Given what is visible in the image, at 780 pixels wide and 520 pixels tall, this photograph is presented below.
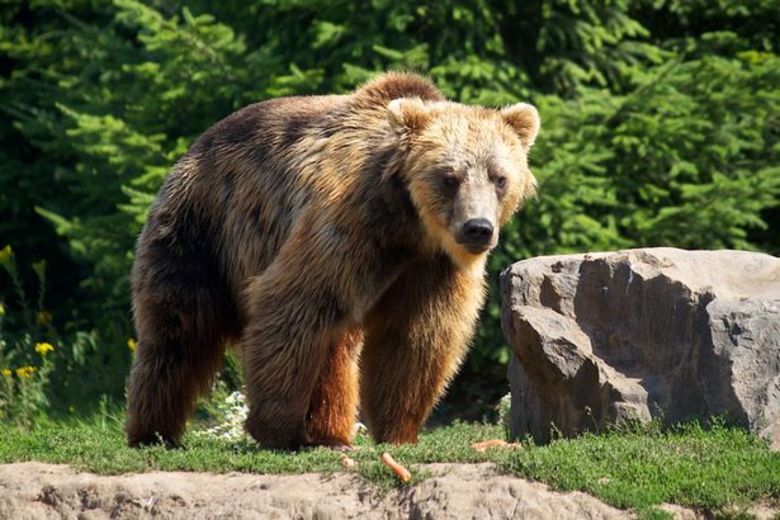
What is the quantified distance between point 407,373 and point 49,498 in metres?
1.97

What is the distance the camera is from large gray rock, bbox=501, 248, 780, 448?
7336 millimetres

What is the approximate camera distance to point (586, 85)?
13.1 meters

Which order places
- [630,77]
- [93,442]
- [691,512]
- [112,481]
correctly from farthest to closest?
[630,77] < [93,442] < [112,481] < [691,512]

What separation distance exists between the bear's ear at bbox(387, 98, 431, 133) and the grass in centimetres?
162

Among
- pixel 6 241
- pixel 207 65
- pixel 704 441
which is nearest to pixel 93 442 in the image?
pixel 704 441

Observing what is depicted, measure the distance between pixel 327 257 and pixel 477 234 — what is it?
30.2 inches

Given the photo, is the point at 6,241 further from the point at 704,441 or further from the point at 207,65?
the point at 704,441

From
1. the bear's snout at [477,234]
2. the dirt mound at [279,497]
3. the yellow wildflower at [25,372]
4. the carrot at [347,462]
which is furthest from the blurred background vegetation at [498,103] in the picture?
the carrot at [347,462]

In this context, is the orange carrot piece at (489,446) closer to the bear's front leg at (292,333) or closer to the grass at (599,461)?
the grass at (599,461)

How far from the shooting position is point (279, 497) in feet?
22.1

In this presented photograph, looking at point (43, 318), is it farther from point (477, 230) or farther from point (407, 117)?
point (477, 230)

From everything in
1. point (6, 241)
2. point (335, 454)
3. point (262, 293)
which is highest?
point (262, 293)

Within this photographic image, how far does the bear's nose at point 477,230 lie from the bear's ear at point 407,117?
2.12ft

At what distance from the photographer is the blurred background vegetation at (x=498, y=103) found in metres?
11.8
